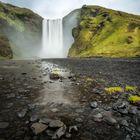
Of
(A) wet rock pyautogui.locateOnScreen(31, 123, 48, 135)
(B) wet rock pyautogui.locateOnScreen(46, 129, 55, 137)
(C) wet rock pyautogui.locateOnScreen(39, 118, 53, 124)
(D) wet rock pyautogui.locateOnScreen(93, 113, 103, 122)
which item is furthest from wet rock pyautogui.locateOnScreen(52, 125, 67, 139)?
(D) wet rock pyautogui.locateOnScreen(93, 113, 103, 122)

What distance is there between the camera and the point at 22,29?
5792 inches

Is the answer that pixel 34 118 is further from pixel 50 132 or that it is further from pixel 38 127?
pixel 50 132

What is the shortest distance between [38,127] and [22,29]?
151 m

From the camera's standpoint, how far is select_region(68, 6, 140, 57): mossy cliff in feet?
311

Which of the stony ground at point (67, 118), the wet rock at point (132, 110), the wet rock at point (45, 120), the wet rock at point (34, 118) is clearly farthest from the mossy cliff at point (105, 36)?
the wet rock at point (45, 120)

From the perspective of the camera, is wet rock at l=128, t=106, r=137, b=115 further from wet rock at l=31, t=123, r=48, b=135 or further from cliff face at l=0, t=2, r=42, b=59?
cliff face at l=0, t=2, r=42, b=59

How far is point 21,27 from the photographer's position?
147 metres

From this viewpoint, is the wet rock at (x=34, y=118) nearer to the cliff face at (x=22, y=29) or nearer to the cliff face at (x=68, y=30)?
the cliff face at (x=22, y=29)

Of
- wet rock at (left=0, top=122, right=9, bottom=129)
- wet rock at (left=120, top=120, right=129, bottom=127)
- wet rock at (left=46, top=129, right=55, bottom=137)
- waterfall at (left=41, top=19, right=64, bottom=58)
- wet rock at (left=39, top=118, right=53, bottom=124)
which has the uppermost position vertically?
waterfall at (left=41, top=19, right=64, bottom=58)

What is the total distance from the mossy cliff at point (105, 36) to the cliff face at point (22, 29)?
3923 centimetres

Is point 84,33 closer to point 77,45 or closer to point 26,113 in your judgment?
point 77,45

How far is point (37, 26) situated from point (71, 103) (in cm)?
15782

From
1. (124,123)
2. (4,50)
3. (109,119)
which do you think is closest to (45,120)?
(109,119)

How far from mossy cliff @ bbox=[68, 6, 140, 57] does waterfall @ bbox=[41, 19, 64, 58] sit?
1356 centimetres
